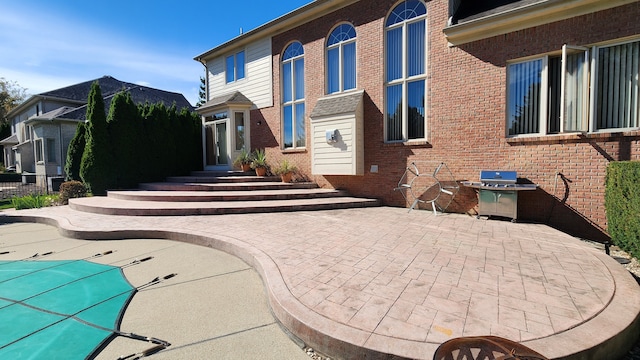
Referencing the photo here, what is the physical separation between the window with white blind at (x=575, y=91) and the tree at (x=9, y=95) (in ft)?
153

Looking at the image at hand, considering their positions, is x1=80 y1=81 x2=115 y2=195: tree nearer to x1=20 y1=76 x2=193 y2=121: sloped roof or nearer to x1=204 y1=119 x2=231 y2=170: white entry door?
x1=204 y1=119 x2=231 y2=170: white entry door

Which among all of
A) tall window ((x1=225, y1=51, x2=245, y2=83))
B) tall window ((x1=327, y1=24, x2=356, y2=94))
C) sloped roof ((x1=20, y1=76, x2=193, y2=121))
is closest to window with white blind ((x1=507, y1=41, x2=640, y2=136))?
tall window ((x1=327, y1=24, x2=356, y2=94))

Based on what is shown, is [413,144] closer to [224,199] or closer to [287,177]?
[287,177]

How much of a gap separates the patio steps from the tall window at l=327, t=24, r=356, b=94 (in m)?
3.52

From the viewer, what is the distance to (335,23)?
9875 mm

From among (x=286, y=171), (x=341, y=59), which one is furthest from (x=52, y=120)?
(x=341, y=59)

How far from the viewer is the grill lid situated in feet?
21.1

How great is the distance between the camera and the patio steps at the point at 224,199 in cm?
780

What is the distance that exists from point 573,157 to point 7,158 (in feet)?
134

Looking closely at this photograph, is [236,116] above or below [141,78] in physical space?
below

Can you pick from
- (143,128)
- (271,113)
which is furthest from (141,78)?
(271,113)

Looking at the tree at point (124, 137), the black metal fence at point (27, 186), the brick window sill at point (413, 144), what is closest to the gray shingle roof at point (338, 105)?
the brick window sill at point (413, 144)

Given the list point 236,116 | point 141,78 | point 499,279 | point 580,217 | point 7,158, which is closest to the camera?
point 499,279

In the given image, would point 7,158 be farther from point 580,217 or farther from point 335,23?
point 580,217
